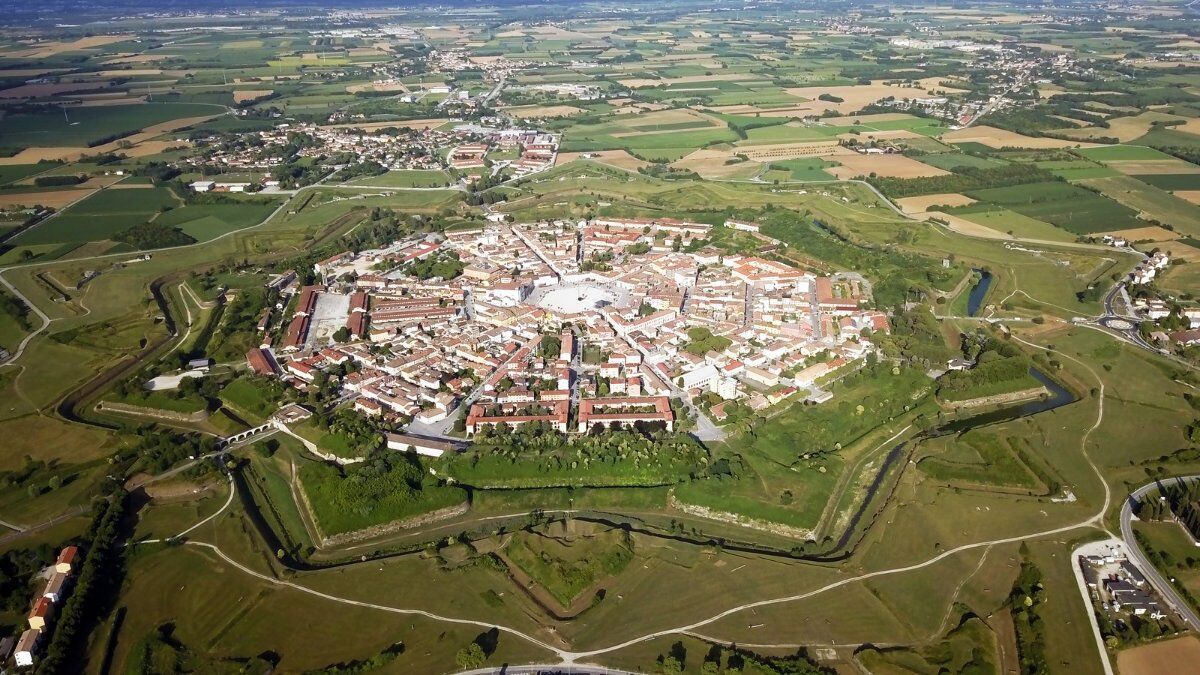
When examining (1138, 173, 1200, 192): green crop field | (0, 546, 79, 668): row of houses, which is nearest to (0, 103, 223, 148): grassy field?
(0, 546, 79, 668): row of houses

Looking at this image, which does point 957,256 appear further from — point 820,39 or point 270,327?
point 820,39

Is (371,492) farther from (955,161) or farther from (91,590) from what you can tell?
(955,161)

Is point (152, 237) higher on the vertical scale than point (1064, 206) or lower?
lower

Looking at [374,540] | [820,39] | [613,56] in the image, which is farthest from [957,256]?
[820,39]

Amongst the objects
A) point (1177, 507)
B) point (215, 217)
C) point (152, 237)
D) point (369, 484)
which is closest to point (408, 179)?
point (215, 217)

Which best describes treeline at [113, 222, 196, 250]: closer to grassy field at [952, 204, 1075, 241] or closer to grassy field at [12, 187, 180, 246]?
grassy field at [12, 187, 180, 246]

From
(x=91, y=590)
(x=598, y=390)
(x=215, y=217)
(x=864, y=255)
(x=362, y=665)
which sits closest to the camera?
(x=362, y=665)
